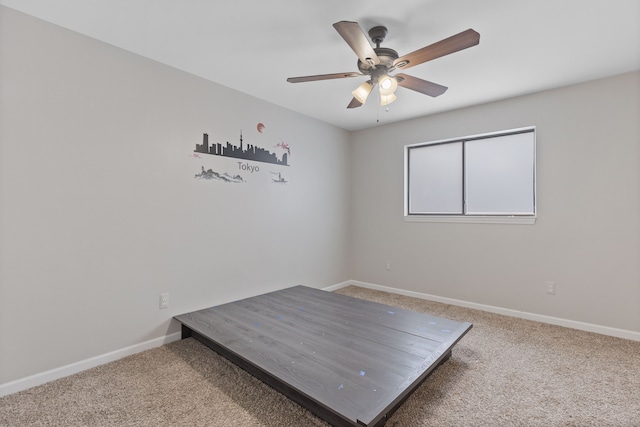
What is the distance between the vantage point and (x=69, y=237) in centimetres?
211

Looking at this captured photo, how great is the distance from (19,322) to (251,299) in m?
1.76

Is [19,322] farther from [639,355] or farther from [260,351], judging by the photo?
[639,355]

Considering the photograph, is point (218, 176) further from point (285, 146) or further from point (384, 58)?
point (384, 58)

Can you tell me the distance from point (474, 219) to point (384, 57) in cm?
236

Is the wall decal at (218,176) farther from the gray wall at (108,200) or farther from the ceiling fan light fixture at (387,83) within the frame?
the ceiling fan light fixture at (387,83)

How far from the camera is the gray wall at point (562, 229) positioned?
8.89 feet

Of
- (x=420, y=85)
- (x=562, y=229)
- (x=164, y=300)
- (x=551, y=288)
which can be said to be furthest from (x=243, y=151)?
(x=551, y=288)

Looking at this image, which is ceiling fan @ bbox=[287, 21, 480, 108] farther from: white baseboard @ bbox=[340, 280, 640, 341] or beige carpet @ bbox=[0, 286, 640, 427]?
white baseboard @ bbox=[340, 280, 640, 341]

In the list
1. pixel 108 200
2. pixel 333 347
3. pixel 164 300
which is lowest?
pixel 333 347

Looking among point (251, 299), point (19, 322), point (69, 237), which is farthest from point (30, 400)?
point (251, 299)

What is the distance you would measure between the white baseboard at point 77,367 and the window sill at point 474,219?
10.2 ft

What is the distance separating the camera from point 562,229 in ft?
9.87

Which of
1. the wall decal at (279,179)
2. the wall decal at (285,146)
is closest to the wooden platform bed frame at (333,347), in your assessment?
the wall decal at (279,179)

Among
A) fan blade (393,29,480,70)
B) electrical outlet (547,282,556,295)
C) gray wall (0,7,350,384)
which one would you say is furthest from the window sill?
fan blade (393,29,480,70)
